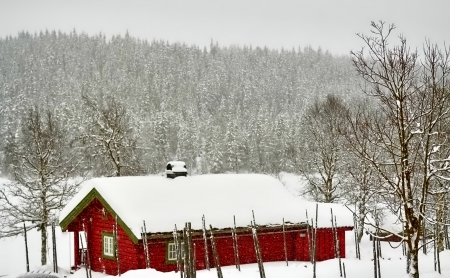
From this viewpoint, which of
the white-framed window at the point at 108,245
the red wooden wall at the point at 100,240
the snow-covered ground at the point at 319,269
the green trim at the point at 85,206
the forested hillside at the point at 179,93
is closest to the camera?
the snow-covered ground at the point at 319,269

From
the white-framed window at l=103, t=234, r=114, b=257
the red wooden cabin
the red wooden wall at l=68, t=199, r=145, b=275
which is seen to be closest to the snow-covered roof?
the red wooden cabin

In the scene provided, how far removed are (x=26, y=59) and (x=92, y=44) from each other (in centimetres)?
3619

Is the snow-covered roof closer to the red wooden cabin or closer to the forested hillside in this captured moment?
the red wooden cabin

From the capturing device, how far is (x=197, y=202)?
945 inches

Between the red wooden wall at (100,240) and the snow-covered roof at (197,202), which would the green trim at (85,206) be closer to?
the snow-covered roof at (197,202)

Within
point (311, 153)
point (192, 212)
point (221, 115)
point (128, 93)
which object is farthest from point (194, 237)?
point (128, 93)

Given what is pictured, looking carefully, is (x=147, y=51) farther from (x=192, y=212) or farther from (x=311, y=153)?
(x=192, y=212)

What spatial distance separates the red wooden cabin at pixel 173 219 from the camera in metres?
21.9

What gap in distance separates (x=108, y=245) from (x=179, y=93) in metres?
125

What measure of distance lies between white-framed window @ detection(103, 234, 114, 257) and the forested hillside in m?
31.3

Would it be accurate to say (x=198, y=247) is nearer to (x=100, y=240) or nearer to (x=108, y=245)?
(x=108, y=245)

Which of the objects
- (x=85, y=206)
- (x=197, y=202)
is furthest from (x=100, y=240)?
(x=197, y=202)

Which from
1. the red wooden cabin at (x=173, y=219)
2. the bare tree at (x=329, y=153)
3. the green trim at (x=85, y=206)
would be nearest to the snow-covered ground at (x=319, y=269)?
the red wooden cabin at (x=173, y=219)

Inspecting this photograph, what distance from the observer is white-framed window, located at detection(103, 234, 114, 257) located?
77.9ft
